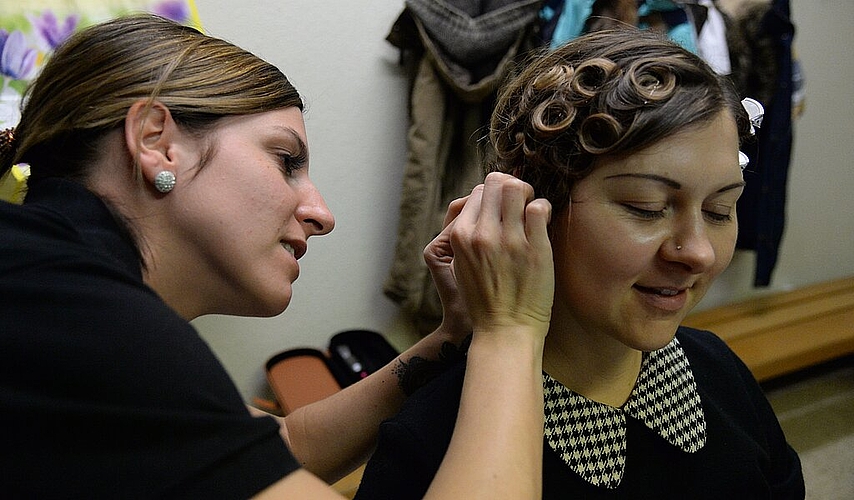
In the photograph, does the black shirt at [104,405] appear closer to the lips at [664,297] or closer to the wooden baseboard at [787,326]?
the lips at [664,297]

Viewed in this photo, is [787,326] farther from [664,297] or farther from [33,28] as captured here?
[33,28]

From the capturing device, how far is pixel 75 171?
82 cm

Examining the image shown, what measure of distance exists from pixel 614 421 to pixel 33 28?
136 centimetres

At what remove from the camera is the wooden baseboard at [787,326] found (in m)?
2.44

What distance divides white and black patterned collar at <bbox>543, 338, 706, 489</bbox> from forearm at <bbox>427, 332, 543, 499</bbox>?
178 millimetres

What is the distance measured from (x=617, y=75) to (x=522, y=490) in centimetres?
50

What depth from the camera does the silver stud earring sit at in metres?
0.79

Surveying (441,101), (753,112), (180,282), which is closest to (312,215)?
Result: (180,282)

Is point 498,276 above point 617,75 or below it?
below

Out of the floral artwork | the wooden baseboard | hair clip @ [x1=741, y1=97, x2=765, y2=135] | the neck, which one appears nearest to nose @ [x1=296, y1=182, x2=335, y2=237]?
the neck

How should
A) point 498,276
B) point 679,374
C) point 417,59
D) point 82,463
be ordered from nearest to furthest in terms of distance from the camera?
point 82,463
point 498,276
point 679,374
point 417,59

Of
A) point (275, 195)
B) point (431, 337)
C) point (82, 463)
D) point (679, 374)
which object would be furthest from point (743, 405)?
point (82, 463)

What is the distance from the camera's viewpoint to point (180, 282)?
840 millimetres

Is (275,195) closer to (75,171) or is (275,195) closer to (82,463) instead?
(75,171)
